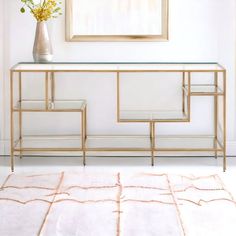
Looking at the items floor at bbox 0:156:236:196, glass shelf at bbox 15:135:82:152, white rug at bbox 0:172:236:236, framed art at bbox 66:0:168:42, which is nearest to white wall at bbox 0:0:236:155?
framed art at bbox 66:0:168:42

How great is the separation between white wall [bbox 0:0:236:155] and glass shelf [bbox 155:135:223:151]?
26cm

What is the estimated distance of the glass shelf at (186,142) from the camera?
549 centimetres

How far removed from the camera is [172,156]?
5.65 m

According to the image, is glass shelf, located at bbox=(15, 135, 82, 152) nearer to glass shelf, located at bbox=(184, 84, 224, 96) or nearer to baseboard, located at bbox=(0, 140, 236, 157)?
baseboard, located at bbox=(0, 140, 236, 157)

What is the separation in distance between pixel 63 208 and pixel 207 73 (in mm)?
2025

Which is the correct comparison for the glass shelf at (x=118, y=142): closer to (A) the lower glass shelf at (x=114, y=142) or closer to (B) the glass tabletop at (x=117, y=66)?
(A) the lower glass shelf at (x=114, y=142)

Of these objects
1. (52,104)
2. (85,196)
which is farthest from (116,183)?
(52,104)

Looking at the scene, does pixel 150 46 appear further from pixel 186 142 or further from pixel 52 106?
pixel 52 106

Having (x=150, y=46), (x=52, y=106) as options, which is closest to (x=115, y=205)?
(x=52, y=106)

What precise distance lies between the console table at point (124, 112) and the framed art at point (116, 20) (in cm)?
24

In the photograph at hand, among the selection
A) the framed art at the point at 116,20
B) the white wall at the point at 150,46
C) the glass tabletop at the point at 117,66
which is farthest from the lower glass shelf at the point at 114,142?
the framed art at the point at 116,20

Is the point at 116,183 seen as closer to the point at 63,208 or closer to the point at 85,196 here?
the point at 85,196

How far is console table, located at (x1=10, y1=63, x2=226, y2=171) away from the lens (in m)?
5.16

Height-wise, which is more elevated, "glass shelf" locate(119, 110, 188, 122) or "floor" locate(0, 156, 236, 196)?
"glass shelf" locate(119, 110, 188, 122)
